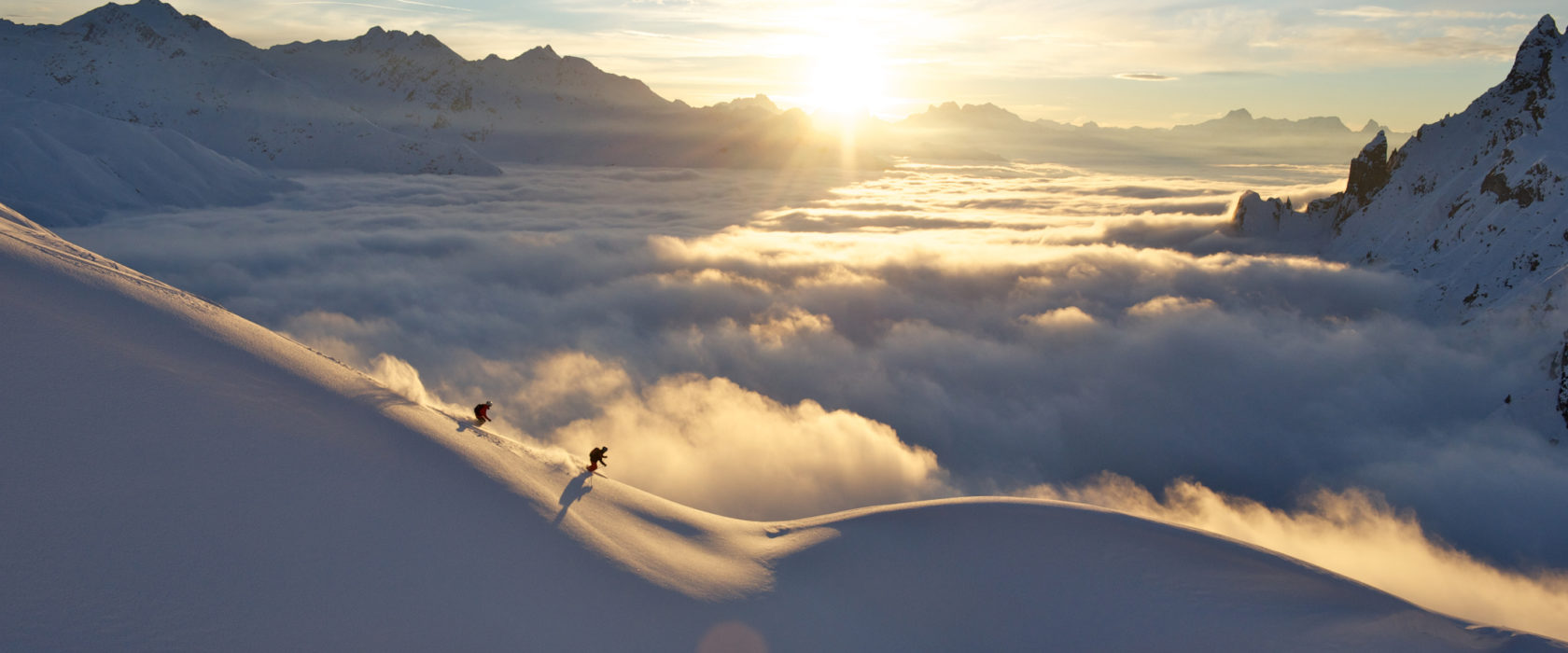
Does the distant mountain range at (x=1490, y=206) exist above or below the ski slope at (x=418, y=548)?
above

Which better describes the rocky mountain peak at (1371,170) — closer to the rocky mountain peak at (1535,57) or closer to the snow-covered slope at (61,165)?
the rocky mountain peak at (1535,57)

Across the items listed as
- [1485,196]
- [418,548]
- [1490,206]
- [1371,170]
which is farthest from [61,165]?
[1371,170]

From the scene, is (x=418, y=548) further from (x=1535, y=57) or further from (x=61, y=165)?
(x=61, y=165)

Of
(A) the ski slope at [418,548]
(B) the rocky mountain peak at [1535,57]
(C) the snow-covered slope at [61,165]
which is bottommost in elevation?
(A) the ski slope at [418,548]

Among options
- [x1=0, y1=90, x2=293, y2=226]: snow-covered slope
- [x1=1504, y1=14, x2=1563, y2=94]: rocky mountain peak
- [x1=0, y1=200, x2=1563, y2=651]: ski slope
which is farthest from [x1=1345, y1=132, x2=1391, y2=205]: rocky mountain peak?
[x1=0, y1=90, x2=293, y2=226]: snow-covered slope

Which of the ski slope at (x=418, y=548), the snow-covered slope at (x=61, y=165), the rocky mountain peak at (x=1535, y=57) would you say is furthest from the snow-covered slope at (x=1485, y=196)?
the snow-covered slope at (x=61, y=165)

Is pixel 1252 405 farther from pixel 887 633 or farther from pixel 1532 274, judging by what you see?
pixel 887 633
